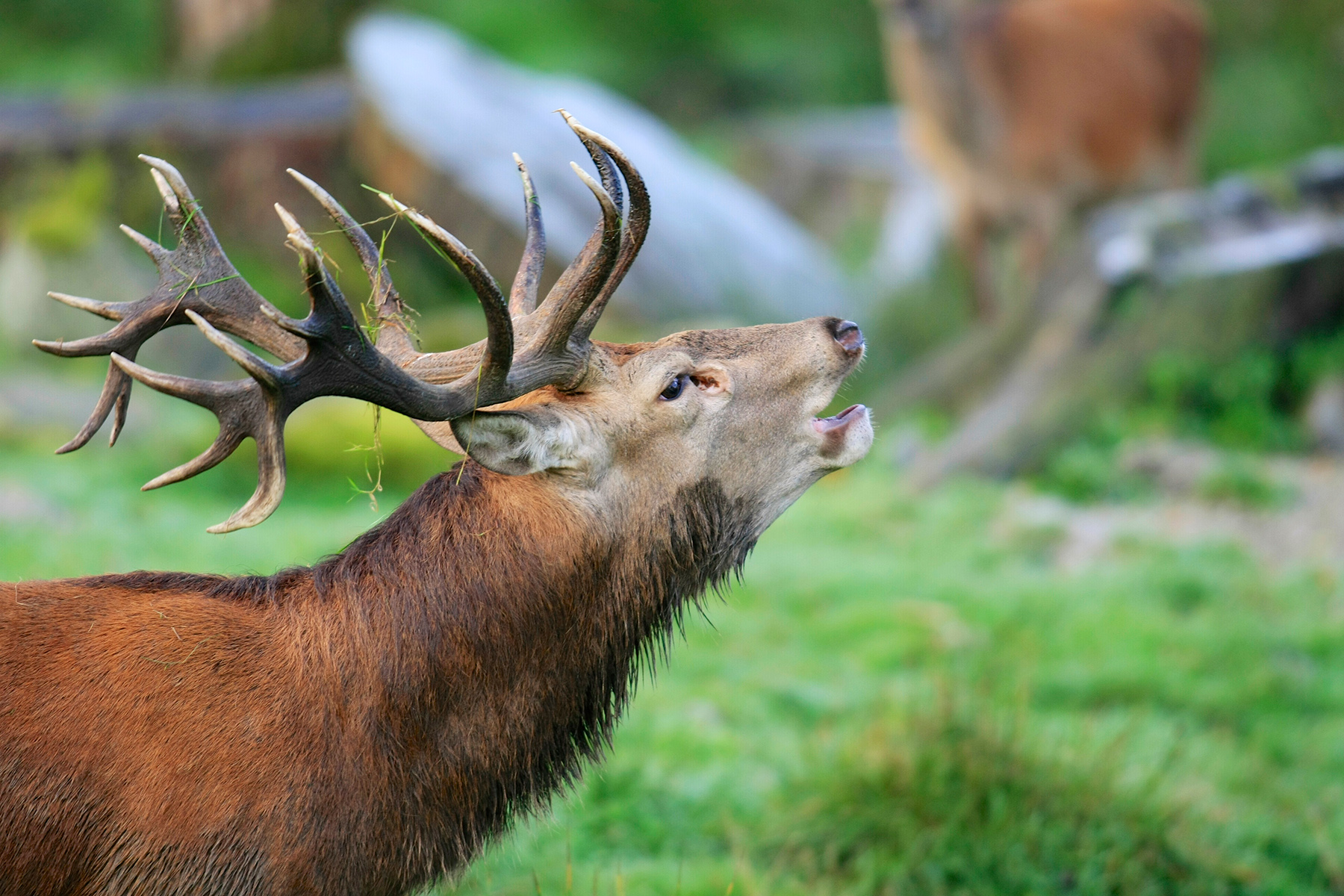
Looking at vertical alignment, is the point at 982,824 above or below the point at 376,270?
below

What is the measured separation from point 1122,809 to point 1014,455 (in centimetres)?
421

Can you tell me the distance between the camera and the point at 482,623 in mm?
2730

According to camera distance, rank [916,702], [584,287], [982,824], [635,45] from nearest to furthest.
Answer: [584,287] < [982,824] < [916,702] < [635,45]

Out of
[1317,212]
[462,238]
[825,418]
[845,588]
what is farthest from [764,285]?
[825,418]

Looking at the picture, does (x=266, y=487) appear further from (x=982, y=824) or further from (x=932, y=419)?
(x=932, y=419)

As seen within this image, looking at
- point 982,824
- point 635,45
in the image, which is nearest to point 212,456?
point 982,824

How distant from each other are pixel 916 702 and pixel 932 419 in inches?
193

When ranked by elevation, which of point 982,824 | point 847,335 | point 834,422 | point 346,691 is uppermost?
point 847,335

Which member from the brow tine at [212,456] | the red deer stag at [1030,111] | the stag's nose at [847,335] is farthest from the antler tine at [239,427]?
the red deer stag at [1030,111]

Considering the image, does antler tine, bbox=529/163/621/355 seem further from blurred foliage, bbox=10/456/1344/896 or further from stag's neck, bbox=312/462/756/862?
blurred foliage, bbox=10/456/1344/896

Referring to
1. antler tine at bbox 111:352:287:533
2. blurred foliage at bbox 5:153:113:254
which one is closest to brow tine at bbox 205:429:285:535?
antler tine at bbox 111:352:287:533

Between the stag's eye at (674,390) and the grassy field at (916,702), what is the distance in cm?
90

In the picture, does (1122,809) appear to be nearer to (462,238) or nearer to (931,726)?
(931,726)

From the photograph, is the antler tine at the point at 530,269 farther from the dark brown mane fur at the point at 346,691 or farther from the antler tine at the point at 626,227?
the dark brown mane fur at the point at 346,691
